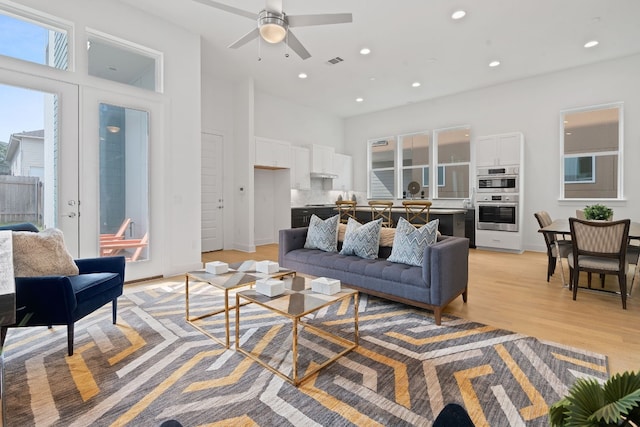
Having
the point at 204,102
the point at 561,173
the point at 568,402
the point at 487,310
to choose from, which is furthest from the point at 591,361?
the point at 204,102

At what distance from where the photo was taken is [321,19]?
2.88 meters

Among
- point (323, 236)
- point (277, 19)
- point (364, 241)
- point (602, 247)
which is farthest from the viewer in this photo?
point (323, 236)

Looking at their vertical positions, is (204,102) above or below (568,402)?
above

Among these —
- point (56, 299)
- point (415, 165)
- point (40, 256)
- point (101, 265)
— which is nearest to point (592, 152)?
point (415, 165)

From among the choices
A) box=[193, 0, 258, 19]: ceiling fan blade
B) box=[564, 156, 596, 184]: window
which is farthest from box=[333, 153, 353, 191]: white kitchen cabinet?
box=[193, 0, 258, 19]: ceiling fan blade

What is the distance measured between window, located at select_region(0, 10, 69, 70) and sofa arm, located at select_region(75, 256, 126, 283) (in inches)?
90.8

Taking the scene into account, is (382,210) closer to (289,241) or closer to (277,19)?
(289,241)

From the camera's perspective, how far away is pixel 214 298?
348 centimetres

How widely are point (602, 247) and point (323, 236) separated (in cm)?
291

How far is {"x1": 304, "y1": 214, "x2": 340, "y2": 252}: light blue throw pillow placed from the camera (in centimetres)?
387

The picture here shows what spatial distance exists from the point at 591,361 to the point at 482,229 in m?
4.78

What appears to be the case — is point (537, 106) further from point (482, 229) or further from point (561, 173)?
point (482, 229)

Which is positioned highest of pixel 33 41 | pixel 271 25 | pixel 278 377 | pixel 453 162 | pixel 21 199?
pixel 33 41

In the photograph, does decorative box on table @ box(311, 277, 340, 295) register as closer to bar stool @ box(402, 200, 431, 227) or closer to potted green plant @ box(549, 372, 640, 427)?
potted green plant @ box(549, 372, 640, 427)
